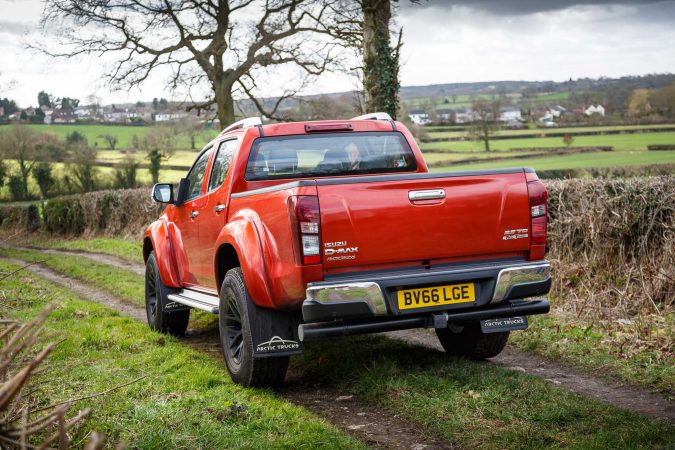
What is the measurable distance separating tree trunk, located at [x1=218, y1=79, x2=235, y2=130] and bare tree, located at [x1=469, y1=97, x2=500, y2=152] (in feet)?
53.6

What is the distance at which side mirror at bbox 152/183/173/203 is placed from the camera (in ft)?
27.3

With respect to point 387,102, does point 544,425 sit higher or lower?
lower

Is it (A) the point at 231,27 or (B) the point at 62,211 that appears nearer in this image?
(A) the point at 231,27

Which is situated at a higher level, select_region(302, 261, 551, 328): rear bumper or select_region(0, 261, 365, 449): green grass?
select_region(302, 261, 551, 328): rear bumper

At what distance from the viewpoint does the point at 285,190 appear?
543 cm

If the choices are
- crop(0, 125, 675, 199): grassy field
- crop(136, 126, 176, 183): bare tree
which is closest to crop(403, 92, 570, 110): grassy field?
crop(0, 125, 675, 199): grassy field

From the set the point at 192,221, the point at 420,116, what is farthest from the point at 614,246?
the point at 420,116

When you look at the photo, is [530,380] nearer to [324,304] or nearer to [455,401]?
[455,401]

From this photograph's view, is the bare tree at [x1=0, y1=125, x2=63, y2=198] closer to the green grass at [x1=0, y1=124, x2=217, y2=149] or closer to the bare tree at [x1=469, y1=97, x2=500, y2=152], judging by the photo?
the green grass at [x1=0, y1=124, x2=217, y2=149]

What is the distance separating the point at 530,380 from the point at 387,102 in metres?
9.79

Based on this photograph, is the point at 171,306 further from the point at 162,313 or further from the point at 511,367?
the point at 511,367

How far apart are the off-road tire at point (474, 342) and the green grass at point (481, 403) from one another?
0.59 ft

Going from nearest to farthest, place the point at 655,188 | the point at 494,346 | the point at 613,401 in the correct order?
the point at 613,401, the point at 494,346, the point at 655,188

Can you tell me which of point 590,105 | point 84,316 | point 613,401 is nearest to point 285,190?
point 613,401
